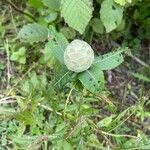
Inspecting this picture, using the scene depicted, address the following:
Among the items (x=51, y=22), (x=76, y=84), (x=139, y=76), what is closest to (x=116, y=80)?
(x=139, y=76)

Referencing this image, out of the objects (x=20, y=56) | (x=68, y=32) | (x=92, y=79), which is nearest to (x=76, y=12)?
(x=68, y=32)

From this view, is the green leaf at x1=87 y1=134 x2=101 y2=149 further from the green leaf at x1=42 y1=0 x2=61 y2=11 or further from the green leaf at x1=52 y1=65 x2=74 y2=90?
the green leaf at x1=42 y1=0 x2=61 y2=11

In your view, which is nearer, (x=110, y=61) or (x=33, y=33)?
(x=110, y=61)

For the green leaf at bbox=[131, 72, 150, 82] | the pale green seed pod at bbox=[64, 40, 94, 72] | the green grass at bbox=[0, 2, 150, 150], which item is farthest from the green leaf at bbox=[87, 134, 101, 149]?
the green leaf at bbox=[131, 72, 150, 82]

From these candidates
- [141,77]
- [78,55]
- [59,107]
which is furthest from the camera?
[141,77]

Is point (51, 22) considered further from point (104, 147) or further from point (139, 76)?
point (104, 147)

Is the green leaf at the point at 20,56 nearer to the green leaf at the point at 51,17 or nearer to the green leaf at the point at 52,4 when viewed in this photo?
the green leaf at the point at 51,17

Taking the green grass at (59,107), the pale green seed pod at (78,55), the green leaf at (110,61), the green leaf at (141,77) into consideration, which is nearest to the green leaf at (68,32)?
the green grass at (59,107)

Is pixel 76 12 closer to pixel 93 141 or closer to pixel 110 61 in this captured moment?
pixel 110 61
